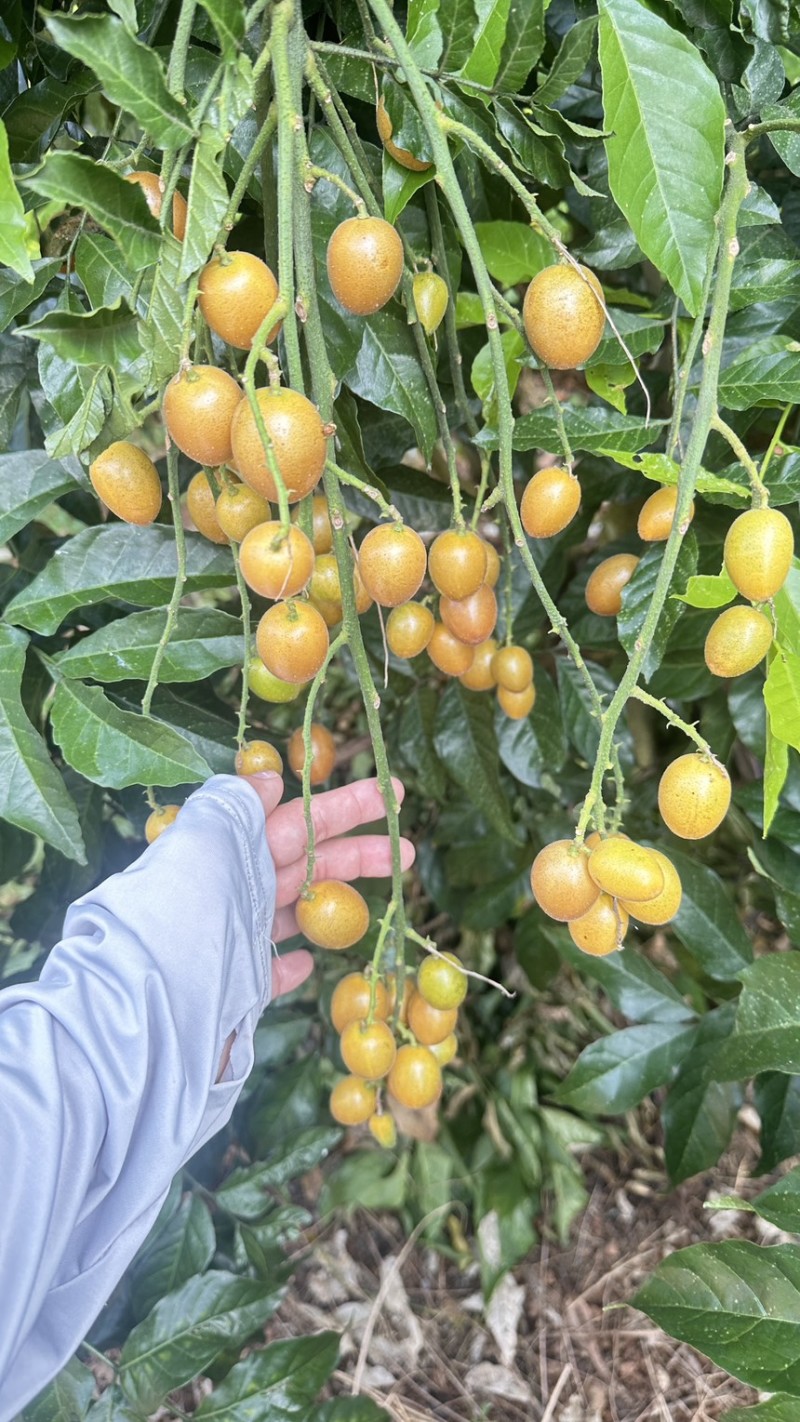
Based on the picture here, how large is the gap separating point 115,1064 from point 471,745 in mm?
506

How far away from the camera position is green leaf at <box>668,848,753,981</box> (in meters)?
1.07

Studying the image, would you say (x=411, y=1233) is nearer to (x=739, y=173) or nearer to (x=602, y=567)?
(x=602, y=567)

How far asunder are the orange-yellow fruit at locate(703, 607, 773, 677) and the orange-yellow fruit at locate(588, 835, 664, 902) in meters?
0.13

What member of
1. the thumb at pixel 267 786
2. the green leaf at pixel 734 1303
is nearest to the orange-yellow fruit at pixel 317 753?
the thumb at pixel 267 786

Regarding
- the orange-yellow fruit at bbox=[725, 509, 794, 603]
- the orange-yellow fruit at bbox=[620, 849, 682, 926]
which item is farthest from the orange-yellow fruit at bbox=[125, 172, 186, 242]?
the orange-yellow fruit at bbox=[620, 849, 682, 926]

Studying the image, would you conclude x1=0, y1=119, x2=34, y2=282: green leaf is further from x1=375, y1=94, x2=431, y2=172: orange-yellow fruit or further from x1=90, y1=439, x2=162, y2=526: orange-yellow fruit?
x1=375, y1=94, x2=431, y2=172: orange-yellow fruit

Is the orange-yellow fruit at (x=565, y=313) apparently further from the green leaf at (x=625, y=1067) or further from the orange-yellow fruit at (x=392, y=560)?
the green leaf at (x=625, y=1067)

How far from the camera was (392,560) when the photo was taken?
1.98 feet

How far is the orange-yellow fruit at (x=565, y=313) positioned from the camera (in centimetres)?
56

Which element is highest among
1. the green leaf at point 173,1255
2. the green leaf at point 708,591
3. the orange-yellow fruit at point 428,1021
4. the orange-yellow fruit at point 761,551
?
the orange-yellow fruit at point 761,551

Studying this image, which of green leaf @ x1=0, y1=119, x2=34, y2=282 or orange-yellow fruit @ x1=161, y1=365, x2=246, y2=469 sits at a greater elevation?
green leaf @ x1=0, y1=119, x2=34, y2=282

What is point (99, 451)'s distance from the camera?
63 cm

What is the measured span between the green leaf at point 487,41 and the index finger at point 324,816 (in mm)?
525

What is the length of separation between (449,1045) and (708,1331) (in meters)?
0.30
